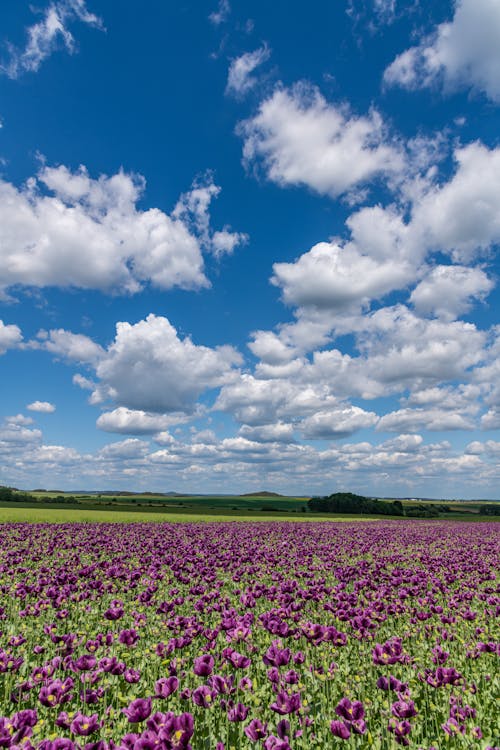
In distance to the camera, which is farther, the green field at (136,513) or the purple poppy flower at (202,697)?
the green field at (136,513)

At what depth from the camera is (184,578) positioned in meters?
12.0

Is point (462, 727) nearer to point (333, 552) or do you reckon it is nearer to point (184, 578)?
point (184, 578)

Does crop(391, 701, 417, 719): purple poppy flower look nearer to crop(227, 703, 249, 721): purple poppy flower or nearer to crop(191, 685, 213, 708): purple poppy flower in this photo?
crop(227, 703, 249, 721): purple poppy flower

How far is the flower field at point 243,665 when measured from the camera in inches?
176

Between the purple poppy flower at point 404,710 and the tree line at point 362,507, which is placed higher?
the purple poppy flower at point 404,710

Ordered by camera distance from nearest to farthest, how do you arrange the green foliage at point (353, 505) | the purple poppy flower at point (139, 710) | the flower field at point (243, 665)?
1. the purple poppy flower at point (139, 710)
2. the flower field at point (243, 665)
3. the green foliage at point (353, 505)

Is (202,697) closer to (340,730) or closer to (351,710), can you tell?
(340,730)

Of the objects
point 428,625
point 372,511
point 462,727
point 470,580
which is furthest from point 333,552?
point 372,511

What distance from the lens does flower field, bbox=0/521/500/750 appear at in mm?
4480

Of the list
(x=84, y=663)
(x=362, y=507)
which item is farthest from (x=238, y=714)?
(x=362, y=507)

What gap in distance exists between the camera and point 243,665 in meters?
5.47

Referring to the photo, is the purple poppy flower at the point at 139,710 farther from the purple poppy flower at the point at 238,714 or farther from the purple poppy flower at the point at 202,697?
the purple poppy flower at the point at 238,714

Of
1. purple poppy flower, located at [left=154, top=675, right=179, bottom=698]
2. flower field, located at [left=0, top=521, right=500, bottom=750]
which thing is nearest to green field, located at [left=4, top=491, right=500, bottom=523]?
flower field, located at [left=0, top=521, right=500, bottom=750]

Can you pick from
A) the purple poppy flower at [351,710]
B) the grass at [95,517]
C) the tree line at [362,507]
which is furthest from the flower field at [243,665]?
the tree line at [362,507]
